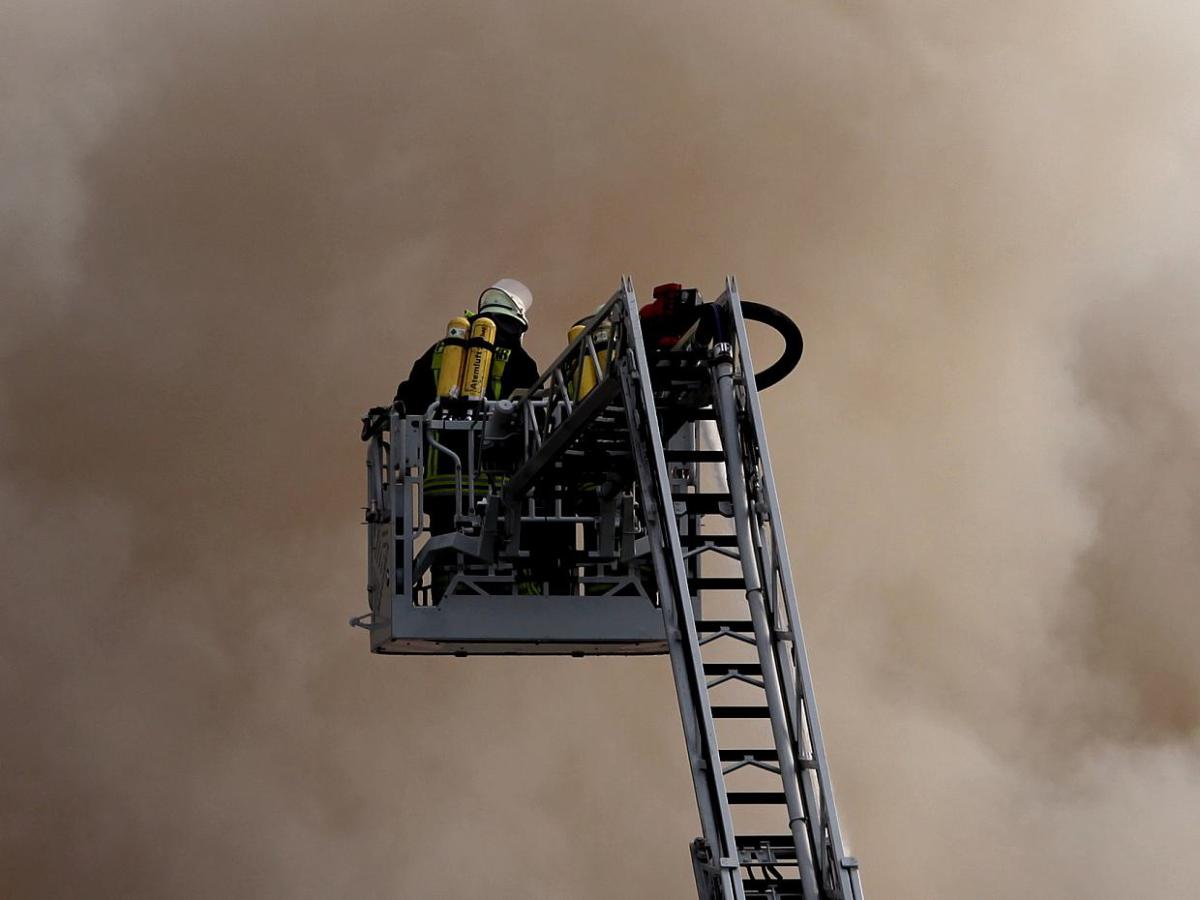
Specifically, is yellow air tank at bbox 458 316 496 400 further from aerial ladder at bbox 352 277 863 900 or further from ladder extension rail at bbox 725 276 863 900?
ladder extension rail at bbox 725 276 863 900

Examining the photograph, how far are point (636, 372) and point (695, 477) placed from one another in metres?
3.42

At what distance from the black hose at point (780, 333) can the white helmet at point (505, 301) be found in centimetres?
540

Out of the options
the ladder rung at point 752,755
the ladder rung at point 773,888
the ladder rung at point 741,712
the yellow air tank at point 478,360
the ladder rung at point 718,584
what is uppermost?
the yellow air tank at point 478,360

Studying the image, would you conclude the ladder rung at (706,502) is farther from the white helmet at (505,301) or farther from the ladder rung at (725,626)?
the white helmet at (505,301)

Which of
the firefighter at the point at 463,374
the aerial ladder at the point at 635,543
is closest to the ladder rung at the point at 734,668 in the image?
the aerial ladder at the point at 635,543

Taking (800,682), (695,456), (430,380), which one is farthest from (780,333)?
(430,380)

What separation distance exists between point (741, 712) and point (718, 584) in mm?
979

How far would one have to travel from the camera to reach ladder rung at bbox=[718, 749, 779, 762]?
41.0ft

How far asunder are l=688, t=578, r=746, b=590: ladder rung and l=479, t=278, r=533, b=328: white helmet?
5.94 meters

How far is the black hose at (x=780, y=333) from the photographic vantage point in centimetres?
1343

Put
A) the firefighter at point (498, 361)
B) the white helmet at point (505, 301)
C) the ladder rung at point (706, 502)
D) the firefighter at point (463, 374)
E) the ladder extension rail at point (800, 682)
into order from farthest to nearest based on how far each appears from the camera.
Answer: the white helmet at point (505, 301)
the firefighter at point (498, 361)
the firefighter at point (463, 374)
the ladder rung at point (706, 502)
the ladder extension rail at point (800, 682)

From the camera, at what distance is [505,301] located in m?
18.8

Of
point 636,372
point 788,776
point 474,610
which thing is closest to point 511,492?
point 474,610

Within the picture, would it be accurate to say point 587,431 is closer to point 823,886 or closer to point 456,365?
point 456,365
